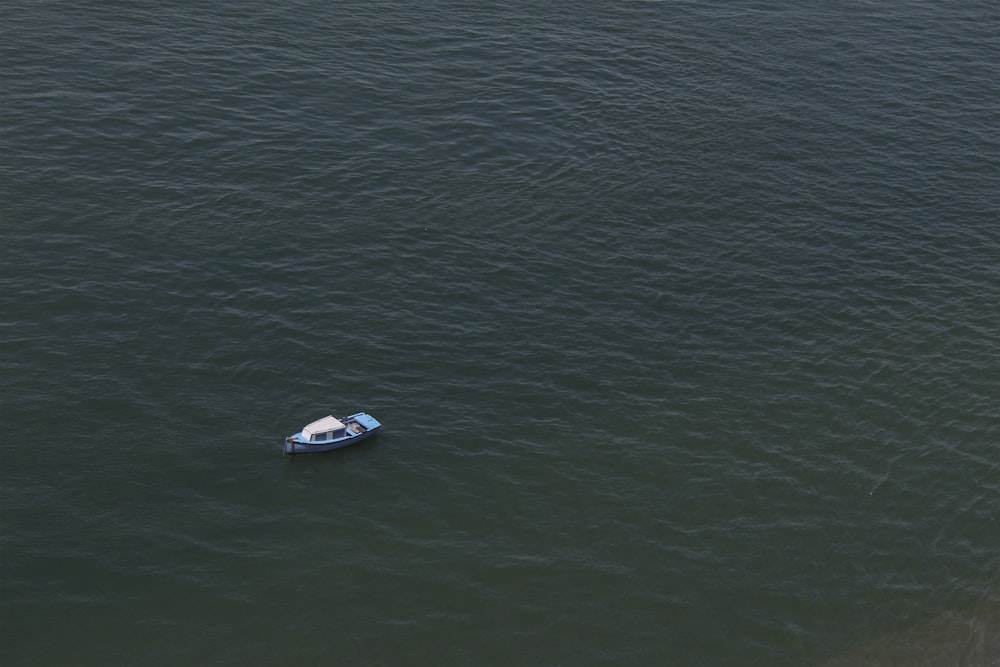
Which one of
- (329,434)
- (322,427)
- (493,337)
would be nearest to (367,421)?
(329,434)

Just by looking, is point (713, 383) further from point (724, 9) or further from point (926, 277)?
point (724, 9)

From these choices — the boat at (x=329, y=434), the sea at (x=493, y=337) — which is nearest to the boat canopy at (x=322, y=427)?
the boat at (x=329, y=434)

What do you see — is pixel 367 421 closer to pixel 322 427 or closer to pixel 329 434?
pixel 329 434

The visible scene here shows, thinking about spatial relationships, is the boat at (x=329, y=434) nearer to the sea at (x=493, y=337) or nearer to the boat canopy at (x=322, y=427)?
the boat canopy at (x=322, y=427)

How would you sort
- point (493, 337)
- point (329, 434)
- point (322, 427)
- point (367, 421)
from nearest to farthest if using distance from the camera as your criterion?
point (329, 434), point (322, 427), point (367, 421), point (493, 337)

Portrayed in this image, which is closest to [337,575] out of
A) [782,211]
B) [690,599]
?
[690,599]

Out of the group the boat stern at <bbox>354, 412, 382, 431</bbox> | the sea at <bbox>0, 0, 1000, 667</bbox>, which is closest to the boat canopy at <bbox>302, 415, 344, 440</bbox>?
the boat stern at <bbox>354, 412, 382, 431</bbox>
